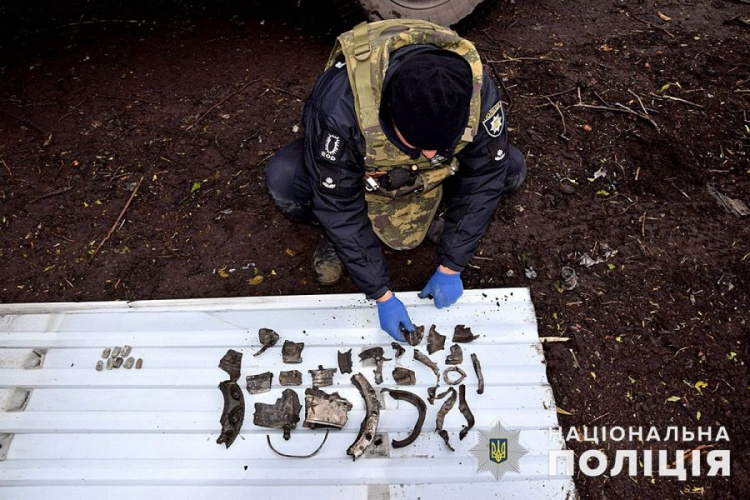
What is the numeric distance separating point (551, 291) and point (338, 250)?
45.7 inches

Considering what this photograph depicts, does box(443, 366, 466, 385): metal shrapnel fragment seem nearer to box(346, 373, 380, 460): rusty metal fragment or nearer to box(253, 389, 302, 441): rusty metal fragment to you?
box(346, 373, 380, 460): rusty metal fragment

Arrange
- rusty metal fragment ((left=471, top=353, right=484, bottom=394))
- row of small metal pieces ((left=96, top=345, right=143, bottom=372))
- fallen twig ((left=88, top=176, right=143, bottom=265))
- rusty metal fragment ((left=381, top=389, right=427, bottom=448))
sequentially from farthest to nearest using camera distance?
fallen twig ((left=88, top=176, right=143, bottom=265)), row of small metal pieces ((left=96, top=345, right=143, bottom=372)), rusty metal fragment ((left=471, top=353, right=484, bottom=394)), rusty metal fragment ((left=381, top=389, right=427, bottom=448))

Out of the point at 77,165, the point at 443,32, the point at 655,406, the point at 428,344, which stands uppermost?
the point at 443,32

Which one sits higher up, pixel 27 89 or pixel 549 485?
pixel 27 89

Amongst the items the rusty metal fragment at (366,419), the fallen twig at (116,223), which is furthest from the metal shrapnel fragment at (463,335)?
the fallen twig at (116,223)

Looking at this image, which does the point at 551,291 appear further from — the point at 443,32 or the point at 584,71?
the point at 584,71

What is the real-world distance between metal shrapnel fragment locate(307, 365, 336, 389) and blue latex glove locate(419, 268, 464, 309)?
24.0 inches

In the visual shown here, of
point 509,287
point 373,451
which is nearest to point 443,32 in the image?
point 509,287

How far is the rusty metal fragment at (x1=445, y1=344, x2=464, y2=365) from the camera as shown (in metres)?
2.37

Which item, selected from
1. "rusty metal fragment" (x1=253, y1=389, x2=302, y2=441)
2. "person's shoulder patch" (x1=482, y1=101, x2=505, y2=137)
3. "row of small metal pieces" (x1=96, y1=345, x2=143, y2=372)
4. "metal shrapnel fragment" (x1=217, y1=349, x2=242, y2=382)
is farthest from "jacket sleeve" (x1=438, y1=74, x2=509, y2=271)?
"row of small metal pieces" (x1=96, y1=345, x2=143, y2=372)

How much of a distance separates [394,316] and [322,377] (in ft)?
1.40

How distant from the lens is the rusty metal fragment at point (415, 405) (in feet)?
7.14

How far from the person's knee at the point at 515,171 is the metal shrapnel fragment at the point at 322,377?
1.37 meters

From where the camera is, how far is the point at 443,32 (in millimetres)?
2150
